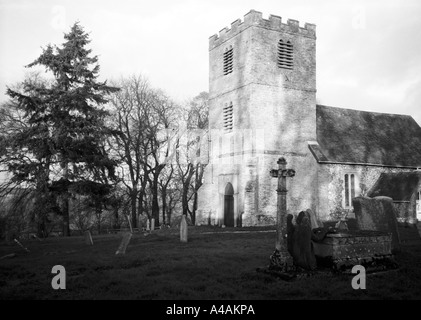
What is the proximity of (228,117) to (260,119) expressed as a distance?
2740 millimetres

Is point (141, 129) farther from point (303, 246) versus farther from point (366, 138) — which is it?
point (303, 246)

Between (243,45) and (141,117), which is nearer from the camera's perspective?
(243,45)

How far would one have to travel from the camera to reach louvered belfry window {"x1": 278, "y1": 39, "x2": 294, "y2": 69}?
84.4 feet

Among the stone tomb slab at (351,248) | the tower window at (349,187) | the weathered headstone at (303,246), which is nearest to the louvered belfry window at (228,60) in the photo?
the tower window at (349,187)

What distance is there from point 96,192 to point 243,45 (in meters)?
13.1

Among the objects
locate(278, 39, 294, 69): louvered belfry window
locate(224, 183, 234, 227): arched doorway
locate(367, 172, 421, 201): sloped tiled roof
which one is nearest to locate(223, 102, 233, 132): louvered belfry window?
locate(224, 183, 234, 227): arched doorway

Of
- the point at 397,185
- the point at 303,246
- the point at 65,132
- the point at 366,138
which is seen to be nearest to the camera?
the point at 303,246

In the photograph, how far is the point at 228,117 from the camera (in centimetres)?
2655

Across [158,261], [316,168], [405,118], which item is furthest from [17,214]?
[405,118]

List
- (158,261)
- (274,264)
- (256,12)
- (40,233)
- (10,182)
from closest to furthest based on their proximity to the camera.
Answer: (274,264) < (158,261) < (10,182) < (40,233) < (256,12)

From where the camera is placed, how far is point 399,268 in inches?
352

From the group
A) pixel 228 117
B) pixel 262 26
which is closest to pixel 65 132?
pixel 228 117

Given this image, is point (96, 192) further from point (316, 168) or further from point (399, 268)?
point (399, 268)

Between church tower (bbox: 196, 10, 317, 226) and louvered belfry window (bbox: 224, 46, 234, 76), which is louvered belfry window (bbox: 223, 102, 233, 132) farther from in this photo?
louvered belfry window (bbox: 224, 46, 234, 76)
